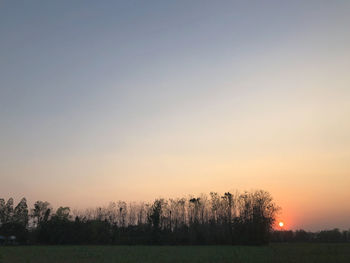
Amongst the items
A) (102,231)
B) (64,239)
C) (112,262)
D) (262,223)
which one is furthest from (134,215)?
(112,262)

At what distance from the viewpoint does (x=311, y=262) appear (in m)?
27.5

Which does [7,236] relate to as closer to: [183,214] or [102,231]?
[102,231]

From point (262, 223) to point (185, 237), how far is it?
19.9 meters

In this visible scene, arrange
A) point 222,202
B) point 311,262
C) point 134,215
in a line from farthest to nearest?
1. point 134,215
2. point 222,202
3. point 311,262

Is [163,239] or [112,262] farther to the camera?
[163,239]

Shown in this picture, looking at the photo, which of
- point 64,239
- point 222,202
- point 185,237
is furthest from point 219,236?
point 64,239

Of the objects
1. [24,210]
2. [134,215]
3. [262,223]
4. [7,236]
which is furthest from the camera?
[134,215]

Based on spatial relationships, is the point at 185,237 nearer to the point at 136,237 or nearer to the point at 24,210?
the point at 136,237

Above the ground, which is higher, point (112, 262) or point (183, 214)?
point (183, 214)

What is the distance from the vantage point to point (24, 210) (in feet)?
356

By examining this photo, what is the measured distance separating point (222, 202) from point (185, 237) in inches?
1157

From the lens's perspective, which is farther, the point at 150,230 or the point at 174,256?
the point at 150,230

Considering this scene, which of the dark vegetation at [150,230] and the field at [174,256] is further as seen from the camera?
the dark vegetation at [150,230]

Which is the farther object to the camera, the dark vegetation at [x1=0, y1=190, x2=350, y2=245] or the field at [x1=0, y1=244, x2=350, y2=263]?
the dark vegetation at [x1=0, y1=190, x2=350, y2=245]
